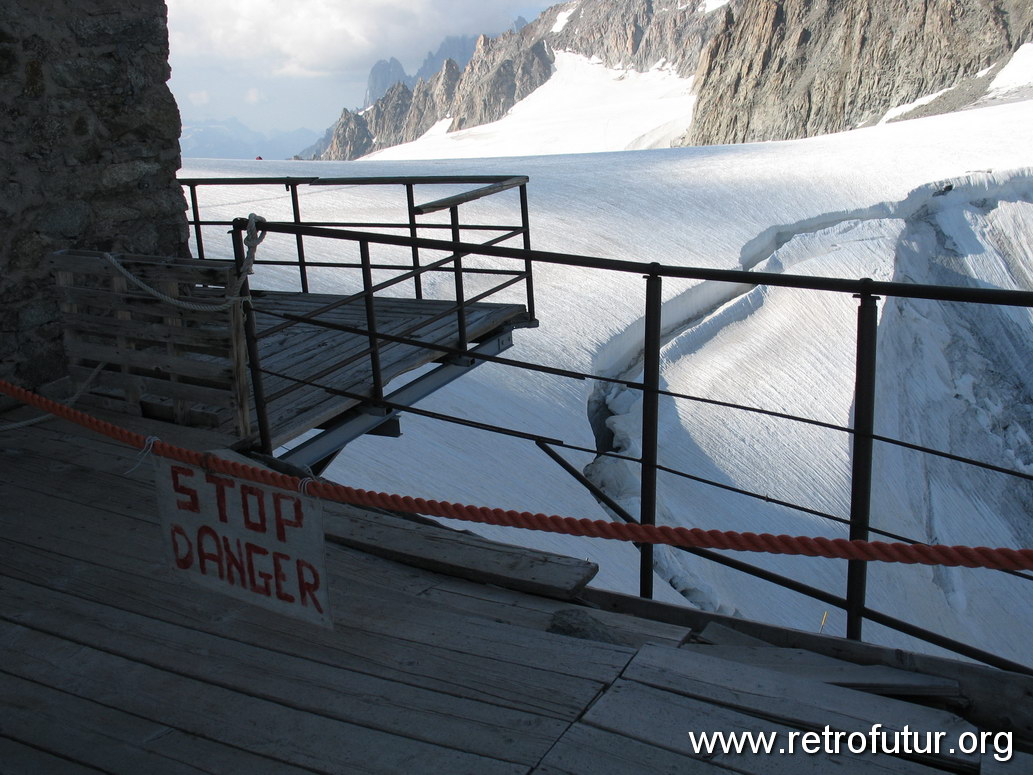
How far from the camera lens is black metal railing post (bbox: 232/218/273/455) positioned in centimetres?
294

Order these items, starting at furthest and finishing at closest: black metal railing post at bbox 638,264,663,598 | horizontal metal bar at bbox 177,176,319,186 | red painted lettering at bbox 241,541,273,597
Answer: horizontal metal bar at bbox 177,176,319,186 < black metal railing post at bbox 638,264,663,598 < red painted lettering at bbox 241,541,273,597

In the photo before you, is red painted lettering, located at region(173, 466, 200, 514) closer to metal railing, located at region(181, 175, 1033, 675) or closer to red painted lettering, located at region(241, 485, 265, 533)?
red painted lettering, located at region(241, 485, 265, 533)

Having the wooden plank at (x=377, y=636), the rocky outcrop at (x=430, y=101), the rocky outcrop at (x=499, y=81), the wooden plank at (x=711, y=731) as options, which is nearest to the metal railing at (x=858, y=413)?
the wooden plank at (x=711, y=731)

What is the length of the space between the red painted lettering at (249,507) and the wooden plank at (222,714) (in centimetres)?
35

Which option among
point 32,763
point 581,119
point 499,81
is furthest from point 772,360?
point 499,81

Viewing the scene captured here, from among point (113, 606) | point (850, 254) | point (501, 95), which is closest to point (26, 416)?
point (113, 606)

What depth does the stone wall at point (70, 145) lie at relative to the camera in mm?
3363

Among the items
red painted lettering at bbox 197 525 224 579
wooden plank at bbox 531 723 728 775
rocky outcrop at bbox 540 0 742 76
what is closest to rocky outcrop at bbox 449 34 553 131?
rocky outcrop at bbox 540 0 742 76

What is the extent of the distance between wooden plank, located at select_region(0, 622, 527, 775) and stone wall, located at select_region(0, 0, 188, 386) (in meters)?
1.67

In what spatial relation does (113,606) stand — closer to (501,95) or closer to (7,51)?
(7,51)

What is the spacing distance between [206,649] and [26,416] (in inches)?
77.6

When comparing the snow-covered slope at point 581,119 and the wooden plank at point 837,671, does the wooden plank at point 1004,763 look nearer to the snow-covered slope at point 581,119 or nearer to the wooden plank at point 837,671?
the wooden plank at point 837,671

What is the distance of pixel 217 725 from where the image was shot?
186 cm

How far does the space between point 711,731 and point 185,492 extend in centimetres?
132
